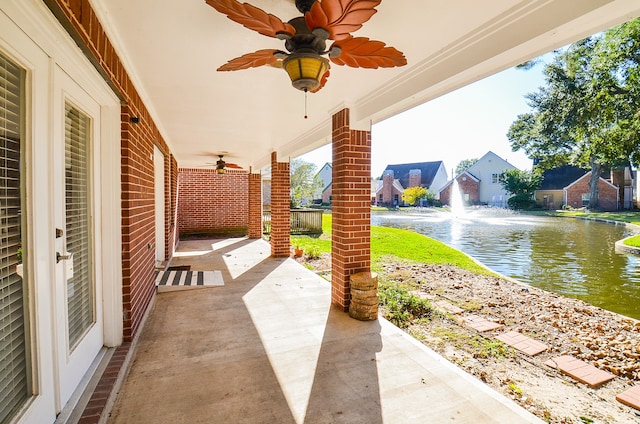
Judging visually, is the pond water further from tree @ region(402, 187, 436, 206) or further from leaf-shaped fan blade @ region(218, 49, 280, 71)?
tree @ region(402, 187, 436, 206)

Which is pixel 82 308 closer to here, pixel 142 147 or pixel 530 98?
pixel 142 147

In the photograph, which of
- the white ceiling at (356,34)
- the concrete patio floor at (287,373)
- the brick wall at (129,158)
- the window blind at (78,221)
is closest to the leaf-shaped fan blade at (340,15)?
the white ceiling at (356,34)

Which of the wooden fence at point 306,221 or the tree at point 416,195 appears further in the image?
the tree at point 416,195

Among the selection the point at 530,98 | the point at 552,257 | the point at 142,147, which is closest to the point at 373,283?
the point at 142,147

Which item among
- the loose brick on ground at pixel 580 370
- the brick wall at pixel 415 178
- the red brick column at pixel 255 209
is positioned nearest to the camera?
the loose brick on ground at pixel 580 370

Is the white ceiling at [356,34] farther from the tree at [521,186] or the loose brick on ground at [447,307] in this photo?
the tree at [521,186]

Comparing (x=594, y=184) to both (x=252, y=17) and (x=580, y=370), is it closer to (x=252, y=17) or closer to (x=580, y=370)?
(x=580, y=370)

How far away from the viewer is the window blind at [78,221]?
210 centimetres

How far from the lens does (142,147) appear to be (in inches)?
Result: 137

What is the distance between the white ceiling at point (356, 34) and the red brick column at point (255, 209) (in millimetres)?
5653

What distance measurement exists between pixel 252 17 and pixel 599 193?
4003cm

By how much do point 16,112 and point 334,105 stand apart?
3.04 m

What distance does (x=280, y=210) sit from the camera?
7188mm

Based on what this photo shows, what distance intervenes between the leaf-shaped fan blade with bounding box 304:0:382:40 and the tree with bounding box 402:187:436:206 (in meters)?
37.8
